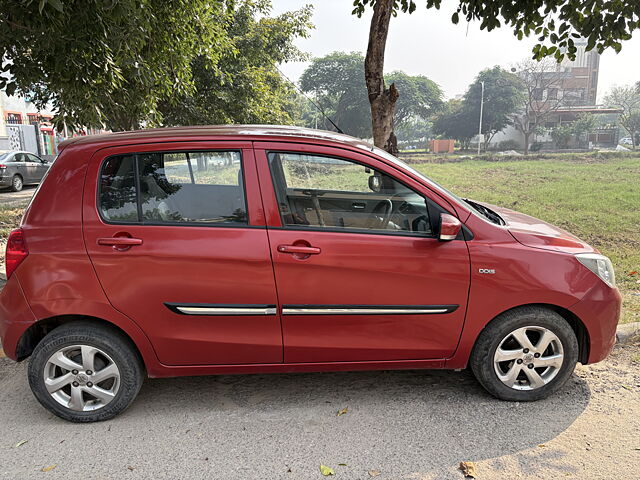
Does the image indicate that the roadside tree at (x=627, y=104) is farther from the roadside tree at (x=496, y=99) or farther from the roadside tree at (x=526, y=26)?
the roadside tree at (x=526, y=26)

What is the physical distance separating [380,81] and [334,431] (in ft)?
14.1

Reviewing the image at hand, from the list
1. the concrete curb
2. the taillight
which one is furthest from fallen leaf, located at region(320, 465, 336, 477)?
the concrete curb

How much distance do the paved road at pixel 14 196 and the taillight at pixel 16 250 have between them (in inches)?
534

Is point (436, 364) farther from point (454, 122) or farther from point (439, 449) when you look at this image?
point (454, 122)

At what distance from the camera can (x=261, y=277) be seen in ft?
9.93

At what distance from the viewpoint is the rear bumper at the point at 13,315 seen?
3.04 m

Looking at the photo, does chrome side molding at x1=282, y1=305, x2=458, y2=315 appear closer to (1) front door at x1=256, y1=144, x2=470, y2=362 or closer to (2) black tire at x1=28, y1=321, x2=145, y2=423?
(1) front door at x1=256, y1=144, x2=470, y2=362

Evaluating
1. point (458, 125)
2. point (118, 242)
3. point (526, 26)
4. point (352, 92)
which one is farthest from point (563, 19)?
point (352, 92)

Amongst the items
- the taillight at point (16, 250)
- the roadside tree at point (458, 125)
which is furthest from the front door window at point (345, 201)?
the roadside tree at point (458, 125)

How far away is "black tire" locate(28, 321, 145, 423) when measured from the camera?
9.95ft

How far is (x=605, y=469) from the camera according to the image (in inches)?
105

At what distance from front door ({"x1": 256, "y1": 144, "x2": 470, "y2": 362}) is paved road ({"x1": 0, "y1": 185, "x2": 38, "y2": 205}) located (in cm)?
1440

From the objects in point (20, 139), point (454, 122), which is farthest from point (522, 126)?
point (20, 139)

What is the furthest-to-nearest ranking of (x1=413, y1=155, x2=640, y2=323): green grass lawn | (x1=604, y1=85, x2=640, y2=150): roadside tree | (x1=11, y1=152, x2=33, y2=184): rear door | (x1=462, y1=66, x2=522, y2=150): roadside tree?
1. (x1=462, y1=66, x2=522, y2=150): roadside tree
2. (x1=604, y1=85, x2=640, y2=150): roadside tree
3. (x1=11, y1=152, x2=33, y2=184): rear door
4. (x1=413, y1=155, x2=640, y2=323): green grass lawn
